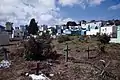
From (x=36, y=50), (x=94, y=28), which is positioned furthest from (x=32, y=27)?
(x=36, y=50)

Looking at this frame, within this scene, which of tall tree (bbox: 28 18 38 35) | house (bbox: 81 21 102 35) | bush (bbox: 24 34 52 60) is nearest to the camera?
bush (bbox: 24 34 52 60)

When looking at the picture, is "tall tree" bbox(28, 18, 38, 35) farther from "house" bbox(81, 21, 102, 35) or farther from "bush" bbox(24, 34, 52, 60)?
"bush" bbox(24, 34, 52, 60)

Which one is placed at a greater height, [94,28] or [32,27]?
[32,27]

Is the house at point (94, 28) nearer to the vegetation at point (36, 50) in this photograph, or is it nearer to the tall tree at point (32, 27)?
the tall tree at point (32, 27)

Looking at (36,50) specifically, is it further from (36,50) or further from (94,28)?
(94,28)

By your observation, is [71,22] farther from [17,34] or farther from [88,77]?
[88,77]

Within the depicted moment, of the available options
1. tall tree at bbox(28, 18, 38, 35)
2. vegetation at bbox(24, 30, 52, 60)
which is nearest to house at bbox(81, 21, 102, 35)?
tall tree at bbox(28, 18, 38, 35)

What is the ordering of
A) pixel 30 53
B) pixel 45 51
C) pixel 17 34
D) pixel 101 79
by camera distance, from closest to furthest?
pixel 101 79, pixel 30 53, pixel 45 51, pixel 17 34

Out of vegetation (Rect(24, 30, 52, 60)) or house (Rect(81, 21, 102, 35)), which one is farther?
house (Rect(81, 21, 102, 35))

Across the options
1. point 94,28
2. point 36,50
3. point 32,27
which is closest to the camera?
point 36,50

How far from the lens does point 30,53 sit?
13.8 meters

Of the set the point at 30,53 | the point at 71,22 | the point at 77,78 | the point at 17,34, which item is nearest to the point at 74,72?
the point at 77,78

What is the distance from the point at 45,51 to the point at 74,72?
5.55 meters

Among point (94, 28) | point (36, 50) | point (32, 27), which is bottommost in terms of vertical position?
point (36, 50)
